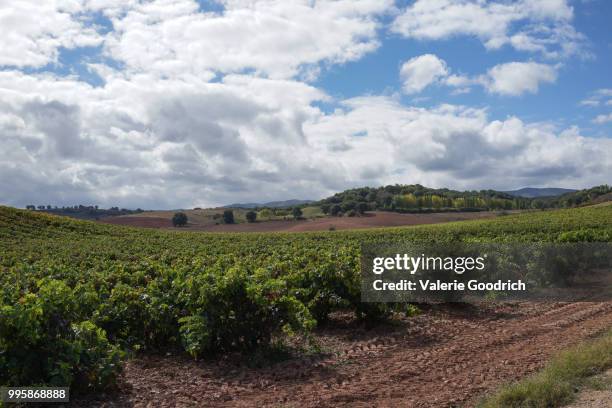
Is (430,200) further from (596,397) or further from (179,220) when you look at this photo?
(596,397)

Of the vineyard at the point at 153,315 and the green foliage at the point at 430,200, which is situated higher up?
the green foliage at the point at 430,200

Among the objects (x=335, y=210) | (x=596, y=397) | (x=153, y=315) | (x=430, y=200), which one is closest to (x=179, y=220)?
(x=335, y=210)

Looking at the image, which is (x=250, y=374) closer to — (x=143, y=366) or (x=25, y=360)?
(x=143, y=366)

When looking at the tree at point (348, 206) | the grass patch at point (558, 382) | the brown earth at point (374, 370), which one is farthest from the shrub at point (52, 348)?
the tree at point (348, 206)

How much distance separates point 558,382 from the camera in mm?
6184

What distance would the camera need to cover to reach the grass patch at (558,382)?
5.79m

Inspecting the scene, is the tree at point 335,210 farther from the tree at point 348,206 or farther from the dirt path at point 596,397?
the dirt path at point 596,397

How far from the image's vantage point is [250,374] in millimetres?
7621

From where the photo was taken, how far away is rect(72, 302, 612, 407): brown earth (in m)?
6.51

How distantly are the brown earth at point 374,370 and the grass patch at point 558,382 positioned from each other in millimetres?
437

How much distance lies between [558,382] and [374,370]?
2601 mm

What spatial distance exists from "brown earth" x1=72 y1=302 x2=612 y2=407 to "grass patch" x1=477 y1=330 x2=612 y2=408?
437 mm

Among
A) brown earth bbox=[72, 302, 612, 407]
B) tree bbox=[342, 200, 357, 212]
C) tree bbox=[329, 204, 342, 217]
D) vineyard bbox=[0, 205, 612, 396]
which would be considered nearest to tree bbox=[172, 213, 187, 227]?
Answer: tree bbox=[329, 204, 342, 217]

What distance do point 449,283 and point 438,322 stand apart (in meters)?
2.16
